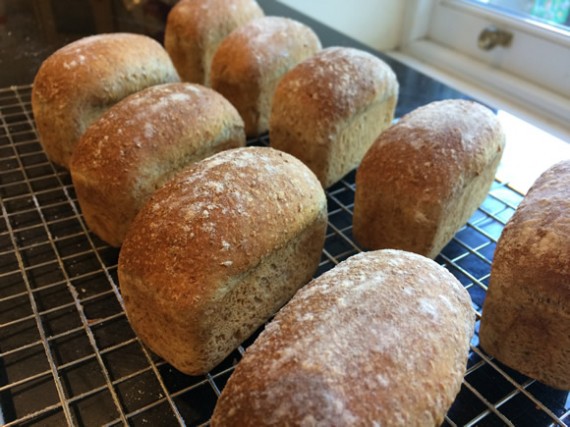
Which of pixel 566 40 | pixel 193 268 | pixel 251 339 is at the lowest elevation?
pixel 251 339

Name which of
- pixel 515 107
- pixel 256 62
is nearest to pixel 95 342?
pixel 256 62

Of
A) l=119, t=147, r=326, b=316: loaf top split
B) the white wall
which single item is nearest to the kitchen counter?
l=119, t=147, r=326, b=316: loaf top split

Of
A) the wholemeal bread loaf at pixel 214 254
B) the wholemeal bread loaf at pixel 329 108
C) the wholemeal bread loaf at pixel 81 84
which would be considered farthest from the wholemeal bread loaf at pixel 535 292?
the wholemeal bread loaf at pixel 81 84

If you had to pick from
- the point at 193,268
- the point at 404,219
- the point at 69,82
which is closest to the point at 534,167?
the point at 404,219

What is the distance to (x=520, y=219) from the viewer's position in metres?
1.05

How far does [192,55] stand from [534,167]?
130cm

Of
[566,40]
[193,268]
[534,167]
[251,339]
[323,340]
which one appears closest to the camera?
[323,340]

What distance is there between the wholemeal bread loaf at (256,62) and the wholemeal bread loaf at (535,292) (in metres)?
0.94

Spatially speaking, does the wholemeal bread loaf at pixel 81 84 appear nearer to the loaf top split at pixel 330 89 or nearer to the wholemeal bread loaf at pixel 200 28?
the wholemeal bread loaf at pixel 200 28

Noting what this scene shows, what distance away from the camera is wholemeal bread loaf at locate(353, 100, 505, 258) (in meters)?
1.21

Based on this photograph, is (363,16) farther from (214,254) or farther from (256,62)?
(214,254)

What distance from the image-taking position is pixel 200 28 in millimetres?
1881

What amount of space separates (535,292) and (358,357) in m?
0.42

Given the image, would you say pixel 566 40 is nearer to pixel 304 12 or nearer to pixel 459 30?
pixel 459 30
